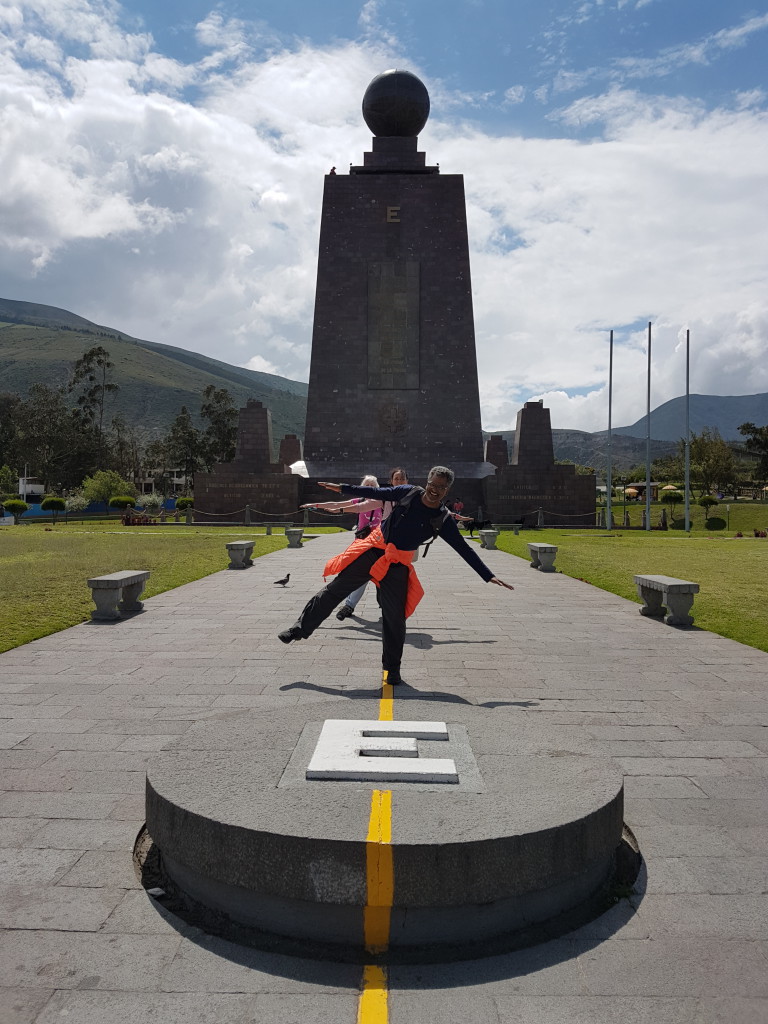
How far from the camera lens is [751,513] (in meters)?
46.0

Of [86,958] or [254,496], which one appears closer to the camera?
[86,958]

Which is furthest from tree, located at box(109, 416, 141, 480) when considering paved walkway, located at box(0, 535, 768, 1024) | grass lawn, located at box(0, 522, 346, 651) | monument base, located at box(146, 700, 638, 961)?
monument base, located at box(146, 700, 638, 961)

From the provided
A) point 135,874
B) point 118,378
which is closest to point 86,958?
point 135,874

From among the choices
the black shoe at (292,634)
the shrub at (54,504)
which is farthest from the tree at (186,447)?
the black shoe at (292,634)

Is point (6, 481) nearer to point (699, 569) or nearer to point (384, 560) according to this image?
point (699, 569)

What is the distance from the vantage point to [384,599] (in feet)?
18.5

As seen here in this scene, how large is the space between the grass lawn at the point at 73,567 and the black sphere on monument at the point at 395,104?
23.1 m

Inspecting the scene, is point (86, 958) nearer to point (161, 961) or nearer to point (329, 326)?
point (161, 961)

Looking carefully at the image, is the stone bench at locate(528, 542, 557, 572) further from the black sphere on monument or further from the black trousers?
the black sphere on monument

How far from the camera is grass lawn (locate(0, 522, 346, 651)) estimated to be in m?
8.95

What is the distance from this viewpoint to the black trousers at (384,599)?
5.64m

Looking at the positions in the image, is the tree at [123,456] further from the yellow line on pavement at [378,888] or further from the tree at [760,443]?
the yellow line on pavement at [378,888]

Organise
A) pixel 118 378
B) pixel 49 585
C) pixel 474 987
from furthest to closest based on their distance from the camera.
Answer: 1. pixel 118 378
2. pixel 49 585
3. pixel 474 987

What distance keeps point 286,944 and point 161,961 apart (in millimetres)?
399
